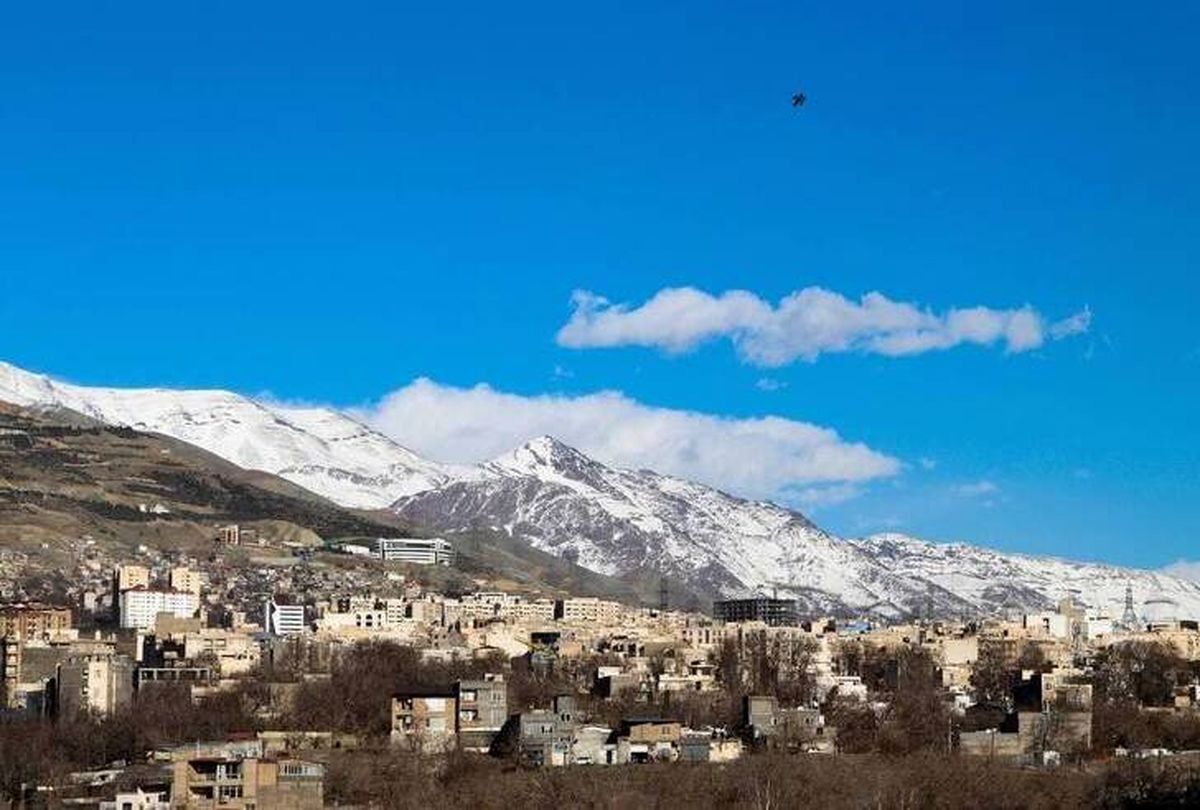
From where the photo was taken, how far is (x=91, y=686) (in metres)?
54.9

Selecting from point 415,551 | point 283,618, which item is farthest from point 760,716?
point 415,551

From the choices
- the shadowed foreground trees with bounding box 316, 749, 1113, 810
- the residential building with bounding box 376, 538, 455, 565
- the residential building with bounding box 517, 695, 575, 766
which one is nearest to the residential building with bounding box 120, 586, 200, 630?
the residential building with bounding box 376, 538, 455, 565

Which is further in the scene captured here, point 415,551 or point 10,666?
point 415,551

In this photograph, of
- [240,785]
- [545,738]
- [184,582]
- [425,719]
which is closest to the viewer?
[240,785]

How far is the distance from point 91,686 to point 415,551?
65.4 m

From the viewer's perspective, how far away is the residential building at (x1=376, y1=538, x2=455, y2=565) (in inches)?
4611

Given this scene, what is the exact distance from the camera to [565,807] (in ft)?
128

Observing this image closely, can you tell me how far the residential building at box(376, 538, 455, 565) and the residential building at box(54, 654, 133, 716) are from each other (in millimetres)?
56967

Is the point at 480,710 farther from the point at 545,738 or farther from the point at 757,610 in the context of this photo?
the point at 757,610

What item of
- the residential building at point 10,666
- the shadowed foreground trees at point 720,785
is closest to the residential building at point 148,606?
the residential building at point 10,666

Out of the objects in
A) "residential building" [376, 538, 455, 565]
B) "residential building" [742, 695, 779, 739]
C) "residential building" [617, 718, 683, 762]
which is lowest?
"residential building" [617, 718, 683, 762]

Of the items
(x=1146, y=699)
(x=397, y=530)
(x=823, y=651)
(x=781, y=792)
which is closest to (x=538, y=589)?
(x=397, y=530)

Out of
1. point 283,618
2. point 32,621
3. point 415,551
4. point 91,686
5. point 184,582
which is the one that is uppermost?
point 415,551

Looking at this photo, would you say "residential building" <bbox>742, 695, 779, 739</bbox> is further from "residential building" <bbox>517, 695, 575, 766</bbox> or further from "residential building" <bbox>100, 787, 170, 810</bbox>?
"residential building" <bbox>100, 787, 170, 810</bbox>
